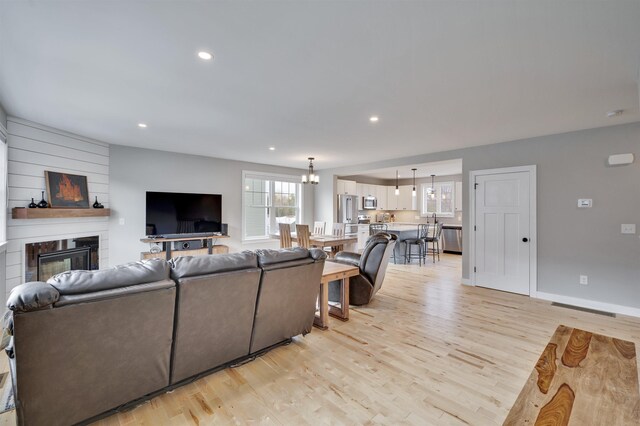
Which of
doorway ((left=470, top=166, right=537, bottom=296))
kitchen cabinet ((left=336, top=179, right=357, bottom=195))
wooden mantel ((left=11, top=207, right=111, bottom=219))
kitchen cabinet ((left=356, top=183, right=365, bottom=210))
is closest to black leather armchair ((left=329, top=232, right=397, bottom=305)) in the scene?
doorway ((left=470, top=166, right=537, bottom=296))

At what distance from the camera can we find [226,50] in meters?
2.13

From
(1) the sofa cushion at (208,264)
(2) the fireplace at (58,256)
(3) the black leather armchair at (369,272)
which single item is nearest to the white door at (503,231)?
(3) the black leather armchair at (369,272)

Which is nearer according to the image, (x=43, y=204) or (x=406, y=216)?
(x=43, y=204)

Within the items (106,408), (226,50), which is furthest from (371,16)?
(106,408)

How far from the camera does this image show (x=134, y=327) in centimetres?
182

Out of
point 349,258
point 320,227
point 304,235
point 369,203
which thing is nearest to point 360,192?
point 369,203

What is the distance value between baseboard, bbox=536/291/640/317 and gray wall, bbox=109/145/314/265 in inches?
Result: 220

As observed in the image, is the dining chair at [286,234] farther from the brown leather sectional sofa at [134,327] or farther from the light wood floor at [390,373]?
the brown leather sectional sofa at [134,327]

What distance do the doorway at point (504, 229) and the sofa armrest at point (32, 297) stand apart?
5.43m

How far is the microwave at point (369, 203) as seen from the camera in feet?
30.4

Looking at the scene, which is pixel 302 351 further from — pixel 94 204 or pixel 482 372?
pixel 94 204

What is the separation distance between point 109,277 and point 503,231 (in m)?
5.23

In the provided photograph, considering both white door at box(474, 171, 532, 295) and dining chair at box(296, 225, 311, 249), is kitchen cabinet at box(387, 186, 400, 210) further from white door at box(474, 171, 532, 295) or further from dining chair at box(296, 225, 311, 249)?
dining chair at box(296, 225, 311, 249)

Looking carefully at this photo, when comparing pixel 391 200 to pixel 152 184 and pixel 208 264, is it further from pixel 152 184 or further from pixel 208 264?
pixel 208 264
